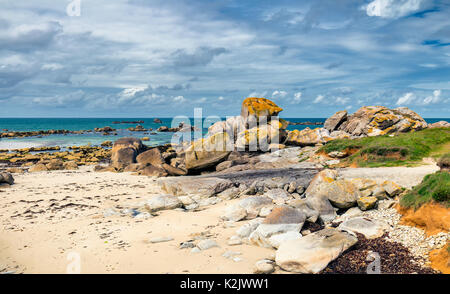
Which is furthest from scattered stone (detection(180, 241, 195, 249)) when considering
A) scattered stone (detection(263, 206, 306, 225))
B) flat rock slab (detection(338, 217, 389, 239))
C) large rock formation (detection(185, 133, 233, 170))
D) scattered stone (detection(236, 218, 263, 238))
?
large rock formation (detection(185, 133, 233, 170))

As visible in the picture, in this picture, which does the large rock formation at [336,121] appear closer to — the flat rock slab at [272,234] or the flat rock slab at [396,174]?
the flat rock slab at [396,174]

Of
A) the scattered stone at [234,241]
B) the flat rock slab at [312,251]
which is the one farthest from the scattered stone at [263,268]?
the scattered stone at [234,241]

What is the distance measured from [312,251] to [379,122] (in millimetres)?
28361

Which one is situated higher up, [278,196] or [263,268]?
[278,196]

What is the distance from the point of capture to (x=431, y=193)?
9.39 m

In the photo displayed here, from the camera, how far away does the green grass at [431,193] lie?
8.86 m

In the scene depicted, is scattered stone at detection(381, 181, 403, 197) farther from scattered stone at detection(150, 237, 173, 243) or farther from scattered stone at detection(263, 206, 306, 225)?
scattered stone at detection(150, 237, 173, 243)

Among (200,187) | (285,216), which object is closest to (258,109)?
(200,187)

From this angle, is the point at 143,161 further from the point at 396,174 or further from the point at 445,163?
the point at 445,163

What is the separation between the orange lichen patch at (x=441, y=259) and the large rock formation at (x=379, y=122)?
2558 cm

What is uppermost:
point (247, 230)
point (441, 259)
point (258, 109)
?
point (258, 109)

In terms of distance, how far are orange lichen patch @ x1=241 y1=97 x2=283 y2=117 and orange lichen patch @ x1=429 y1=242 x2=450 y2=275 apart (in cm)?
2220

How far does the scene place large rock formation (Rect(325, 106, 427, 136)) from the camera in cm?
3172
